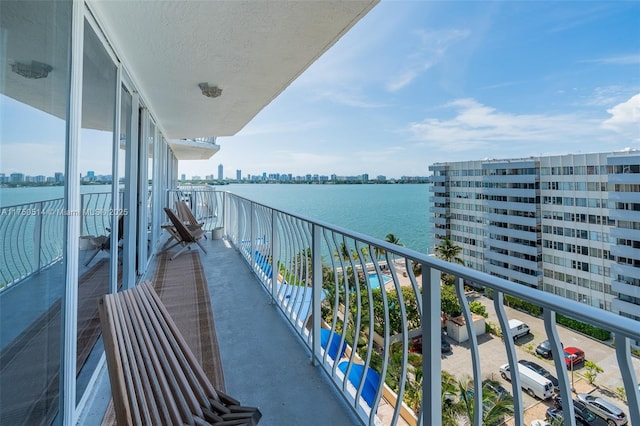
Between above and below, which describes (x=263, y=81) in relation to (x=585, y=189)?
above

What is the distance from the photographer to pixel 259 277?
3.86 meters

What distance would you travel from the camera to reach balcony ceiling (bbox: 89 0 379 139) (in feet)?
6.88

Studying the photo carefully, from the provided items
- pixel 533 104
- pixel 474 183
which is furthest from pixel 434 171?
pixel 533 104

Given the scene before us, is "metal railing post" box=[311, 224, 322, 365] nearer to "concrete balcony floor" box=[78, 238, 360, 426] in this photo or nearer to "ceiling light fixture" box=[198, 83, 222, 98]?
"concrete balcony floor" box=[78, 238, 360, 426]

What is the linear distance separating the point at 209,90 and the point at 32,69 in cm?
269

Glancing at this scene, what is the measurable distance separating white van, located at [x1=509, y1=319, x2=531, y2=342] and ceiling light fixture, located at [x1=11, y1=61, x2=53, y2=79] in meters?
1.66

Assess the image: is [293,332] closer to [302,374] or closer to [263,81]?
[302,374]

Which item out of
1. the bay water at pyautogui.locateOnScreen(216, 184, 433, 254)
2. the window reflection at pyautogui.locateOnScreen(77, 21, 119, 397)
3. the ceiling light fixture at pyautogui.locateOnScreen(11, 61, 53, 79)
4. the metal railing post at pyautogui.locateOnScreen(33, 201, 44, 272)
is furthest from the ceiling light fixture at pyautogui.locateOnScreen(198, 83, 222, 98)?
the bay water at pyautogui.locateOnScreen(216, 184, 433, 254)

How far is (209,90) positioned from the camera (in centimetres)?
364

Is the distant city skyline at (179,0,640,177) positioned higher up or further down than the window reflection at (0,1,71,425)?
higher up

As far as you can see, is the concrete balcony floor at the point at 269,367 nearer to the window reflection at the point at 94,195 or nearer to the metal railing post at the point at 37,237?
the window reflection at the point at 94,195

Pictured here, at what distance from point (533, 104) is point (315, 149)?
22.4m

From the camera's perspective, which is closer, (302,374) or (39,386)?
(39,386)

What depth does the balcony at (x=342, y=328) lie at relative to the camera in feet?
2.89
